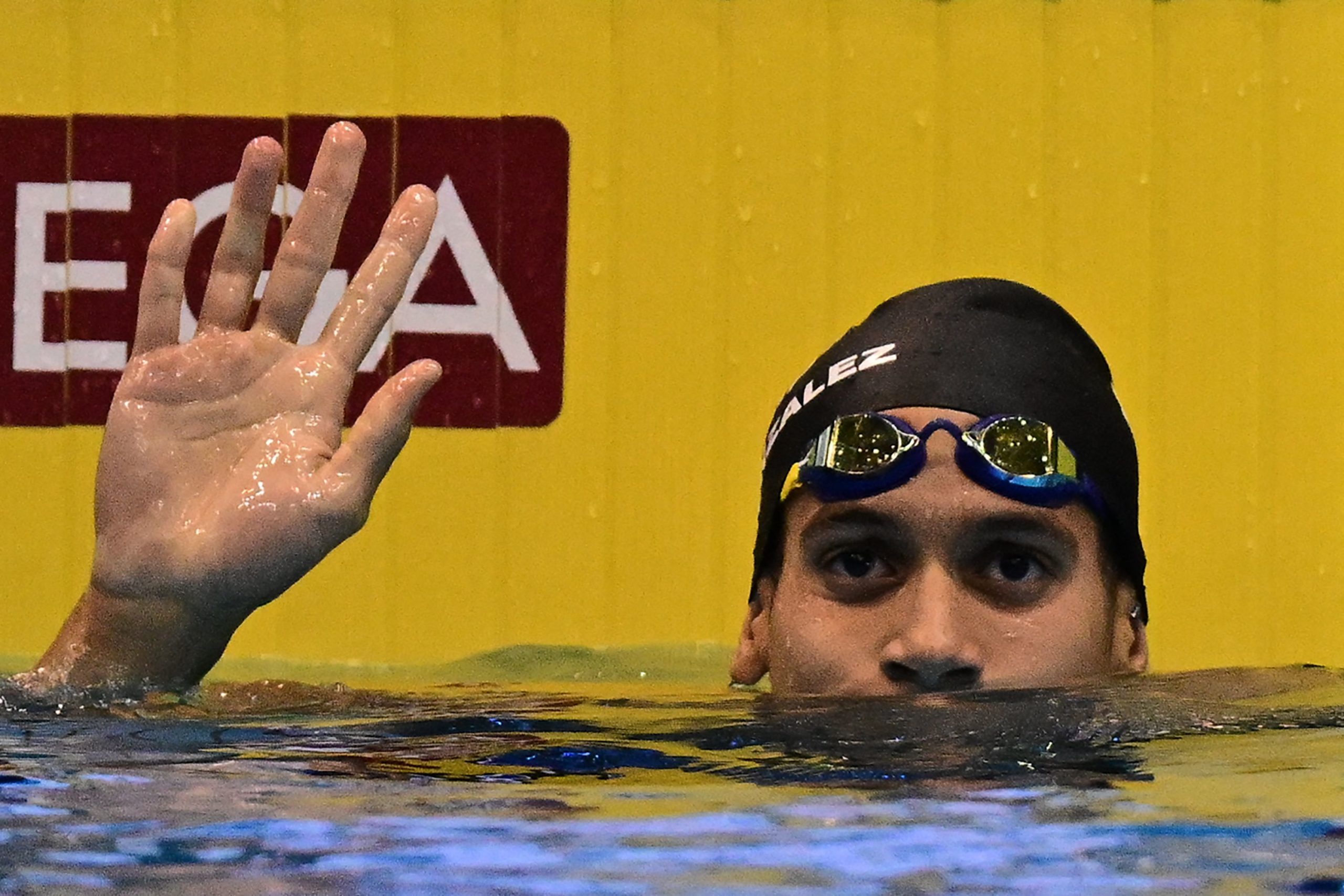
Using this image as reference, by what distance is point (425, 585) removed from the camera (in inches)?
168

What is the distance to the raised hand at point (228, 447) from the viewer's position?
2.28m

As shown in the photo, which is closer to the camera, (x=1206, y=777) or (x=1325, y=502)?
(x=1206, y=777)

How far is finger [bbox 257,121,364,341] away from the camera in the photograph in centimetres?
245

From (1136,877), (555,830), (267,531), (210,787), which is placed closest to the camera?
(1136,877)

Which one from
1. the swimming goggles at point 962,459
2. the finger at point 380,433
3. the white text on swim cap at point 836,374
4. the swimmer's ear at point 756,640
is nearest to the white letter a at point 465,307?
the white text on swim cap at point 836,374

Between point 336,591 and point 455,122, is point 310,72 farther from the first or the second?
point 336,591

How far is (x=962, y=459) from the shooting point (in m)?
2.43

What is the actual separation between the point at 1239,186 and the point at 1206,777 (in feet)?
9.14

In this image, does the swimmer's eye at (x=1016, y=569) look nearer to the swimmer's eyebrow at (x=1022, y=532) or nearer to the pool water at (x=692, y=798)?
the swimmer's eyebrow at (x=1022, y=532)

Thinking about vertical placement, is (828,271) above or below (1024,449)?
above

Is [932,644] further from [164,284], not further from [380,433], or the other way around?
[164,284]

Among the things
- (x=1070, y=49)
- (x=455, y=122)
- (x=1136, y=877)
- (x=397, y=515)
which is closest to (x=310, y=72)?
(x=455, y=122)

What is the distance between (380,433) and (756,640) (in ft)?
2.43

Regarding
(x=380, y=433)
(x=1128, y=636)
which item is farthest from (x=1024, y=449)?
(x=380, y=433)
